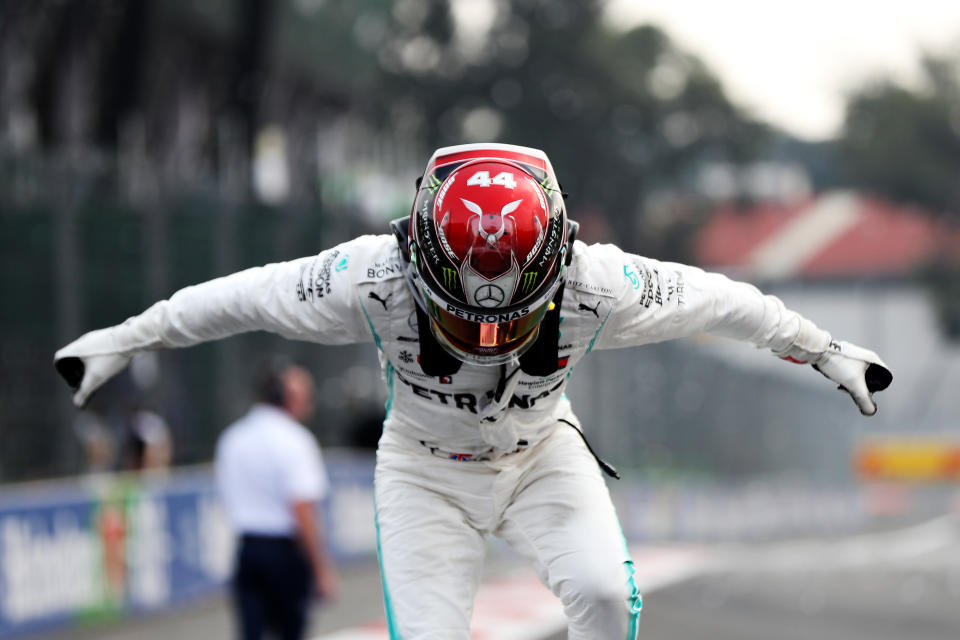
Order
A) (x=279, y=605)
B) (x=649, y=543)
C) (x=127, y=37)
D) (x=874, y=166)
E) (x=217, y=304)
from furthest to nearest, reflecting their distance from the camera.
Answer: (x=874, y=166)
(x=649, y=543)
(x=127, y=37)
(x=279, y=605)
(x=217, y=304)

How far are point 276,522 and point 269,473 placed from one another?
276mm

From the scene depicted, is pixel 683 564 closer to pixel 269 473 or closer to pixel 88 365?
pixel 269 473

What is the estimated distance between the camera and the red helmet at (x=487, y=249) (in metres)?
4.16

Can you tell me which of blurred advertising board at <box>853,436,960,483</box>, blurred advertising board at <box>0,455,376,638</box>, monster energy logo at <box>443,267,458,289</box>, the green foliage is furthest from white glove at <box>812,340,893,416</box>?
the green foliage

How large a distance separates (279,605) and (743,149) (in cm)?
3788

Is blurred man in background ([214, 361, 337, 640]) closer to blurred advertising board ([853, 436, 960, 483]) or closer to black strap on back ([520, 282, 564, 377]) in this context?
black strap on back ([520, 282, 564, 377])

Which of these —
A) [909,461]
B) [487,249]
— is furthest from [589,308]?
[909,461]

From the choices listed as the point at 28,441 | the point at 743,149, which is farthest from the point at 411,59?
the point at 28,441

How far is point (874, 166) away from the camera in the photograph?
5941cm

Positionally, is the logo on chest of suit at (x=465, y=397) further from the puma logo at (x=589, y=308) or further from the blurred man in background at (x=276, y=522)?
the blurred man in background at (x=276, y=522)

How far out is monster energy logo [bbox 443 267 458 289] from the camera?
13.8 ft

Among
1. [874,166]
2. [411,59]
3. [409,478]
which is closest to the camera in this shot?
[409,478]

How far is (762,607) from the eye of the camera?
13039 millimetres

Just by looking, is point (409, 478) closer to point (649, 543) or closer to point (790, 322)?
point (790, 322)
